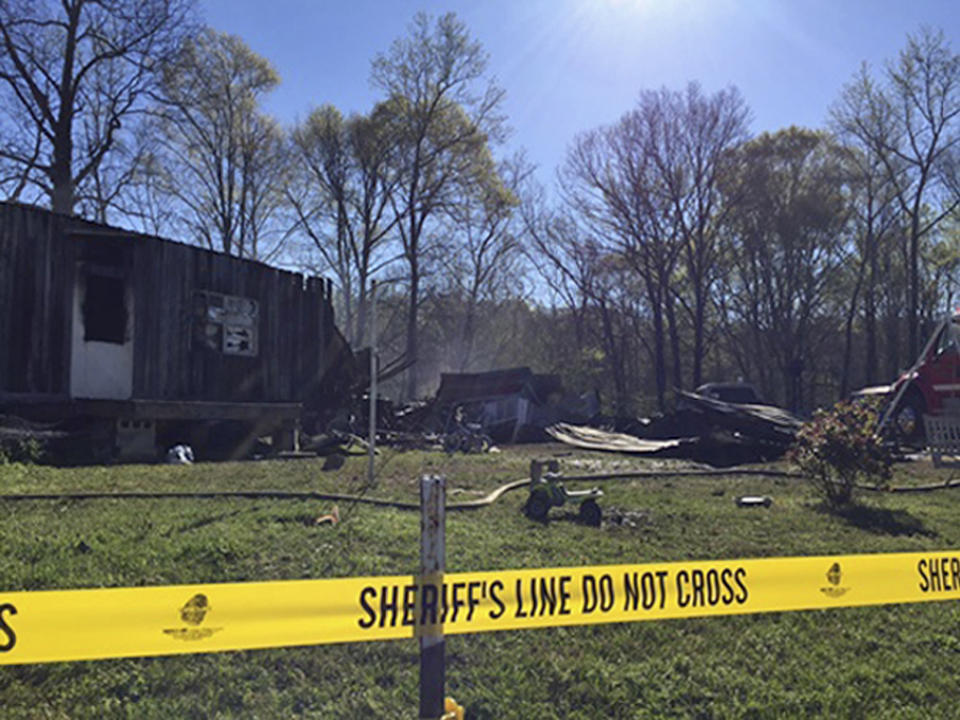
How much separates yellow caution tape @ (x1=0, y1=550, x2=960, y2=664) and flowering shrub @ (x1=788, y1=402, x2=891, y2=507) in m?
4.79

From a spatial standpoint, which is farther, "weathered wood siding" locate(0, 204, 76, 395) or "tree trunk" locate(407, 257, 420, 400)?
"tree trunk" locate(407, 257, 420, 400)

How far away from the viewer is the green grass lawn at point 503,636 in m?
3.43

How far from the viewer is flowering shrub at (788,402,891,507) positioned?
26.9ft

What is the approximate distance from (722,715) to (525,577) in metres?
1.21

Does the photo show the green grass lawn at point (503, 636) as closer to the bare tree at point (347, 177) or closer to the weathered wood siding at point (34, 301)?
the weathered wood siding at point (34, 301)

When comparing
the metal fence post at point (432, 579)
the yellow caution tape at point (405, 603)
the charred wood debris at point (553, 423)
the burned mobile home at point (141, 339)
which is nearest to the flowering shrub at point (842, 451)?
the yellow caution tape at point (405, 603)

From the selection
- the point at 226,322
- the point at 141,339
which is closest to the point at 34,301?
the point at 141,339

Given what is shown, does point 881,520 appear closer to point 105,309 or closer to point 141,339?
point 141,339

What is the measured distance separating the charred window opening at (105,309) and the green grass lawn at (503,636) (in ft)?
16.5

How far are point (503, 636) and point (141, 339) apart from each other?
1149 cm

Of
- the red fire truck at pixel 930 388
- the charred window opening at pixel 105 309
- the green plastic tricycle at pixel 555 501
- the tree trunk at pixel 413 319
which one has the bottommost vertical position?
the green plastic tricycle at pixel 555 501

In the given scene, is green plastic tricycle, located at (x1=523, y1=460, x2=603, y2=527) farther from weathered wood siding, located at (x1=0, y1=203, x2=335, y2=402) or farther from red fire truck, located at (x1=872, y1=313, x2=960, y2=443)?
red fire truck, located at (x1=872, y1=313, x2=960, y2=443)

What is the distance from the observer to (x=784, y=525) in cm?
739

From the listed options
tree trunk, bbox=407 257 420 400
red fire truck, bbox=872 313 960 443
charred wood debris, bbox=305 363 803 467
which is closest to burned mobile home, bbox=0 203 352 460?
charred wood debris, bbox=305 363 803 467
